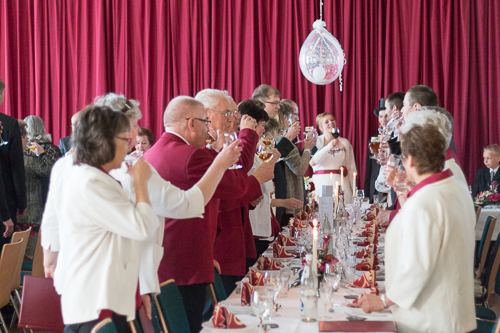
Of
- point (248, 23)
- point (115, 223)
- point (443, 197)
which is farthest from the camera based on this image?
point (248, 23)

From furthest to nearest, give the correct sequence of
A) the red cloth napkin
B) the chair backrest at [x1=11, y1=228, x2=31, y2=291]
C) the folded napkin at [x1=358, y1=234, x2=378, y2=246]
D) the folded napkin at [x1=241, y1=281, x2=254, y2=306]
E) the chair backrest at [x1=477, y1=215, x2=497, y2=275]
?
the chair backrest at [x1=477, y1=215, x2=497, y2=275] → the chair backrest at [x1=11, y1=228, x2=31, y2=291] → the folded napkin at [x1=358, y1=234, x2=378, y2=246] → the red cloth napkin → the folded napkin at [x1=241, y1=281, x2=254, y2=306]

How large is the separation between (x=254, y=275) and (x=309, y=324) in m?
0.62

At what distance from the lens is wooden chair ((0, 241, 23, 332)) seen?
11.8 feet

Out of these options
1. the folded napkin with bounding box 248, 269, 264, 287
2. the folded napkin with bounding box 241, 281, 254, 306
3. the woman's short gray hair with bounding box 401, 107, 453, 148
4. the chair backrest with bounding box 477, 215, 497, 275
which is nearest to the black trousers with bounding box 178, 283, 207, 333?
the folded napkin with bounding box 248, 269, 264, 287

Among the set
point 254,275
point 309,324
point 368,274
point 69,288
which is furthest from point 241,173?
point 69,288

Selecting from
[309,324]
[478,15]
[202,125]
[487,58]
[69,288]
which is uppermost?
[478,15]

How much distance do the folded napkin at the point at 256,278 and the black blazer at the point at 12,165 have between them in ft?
8.28

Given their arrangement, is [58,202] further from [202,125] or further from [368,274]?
[368,274]

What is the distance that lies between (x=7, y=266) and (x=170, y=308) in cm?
187

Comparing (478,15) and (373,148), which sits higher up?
(478,15)

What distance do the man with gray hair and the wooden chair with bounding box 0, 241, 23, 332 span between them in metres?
0.68

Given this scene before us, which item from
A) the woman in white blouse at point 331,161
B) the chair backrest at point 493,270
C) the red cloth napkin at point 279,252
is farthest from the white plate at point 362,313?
the woman in white blouse at point 331,161

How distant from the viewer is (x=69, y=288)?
192cm

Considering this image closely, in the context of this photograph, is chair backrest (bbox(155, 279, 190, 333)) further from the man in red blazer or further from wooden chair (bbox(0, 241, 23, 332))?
wooden chair (bbox(0, 241, 23, 332))
